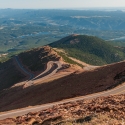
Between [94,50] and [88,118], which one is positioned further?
[94,50]

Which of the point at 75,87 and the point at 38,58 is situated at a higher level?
the point at 75,87

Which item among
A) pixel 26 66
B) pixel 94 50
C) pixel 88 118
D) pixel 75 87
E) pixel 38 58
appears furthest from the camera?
pixel 94 50

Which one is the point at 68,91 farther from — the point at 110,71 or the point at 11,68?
the point at 11,68

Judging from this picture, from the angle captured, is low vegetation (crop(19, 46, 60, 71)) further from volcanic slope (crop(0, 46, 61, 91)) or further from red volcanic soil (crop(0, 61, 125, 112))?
red volcanic soil (crop(0, 61, 125, 112))

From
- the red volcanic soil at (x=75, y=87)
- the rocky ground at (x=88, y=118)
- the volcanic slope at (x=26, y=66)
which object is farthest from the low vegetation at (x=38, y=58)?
the rocky ground at (x=88, y=118)

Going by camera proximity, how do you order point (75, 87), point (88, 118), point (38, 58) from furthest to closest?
point (38, 58)
point (75, 87)
point (88, 118)

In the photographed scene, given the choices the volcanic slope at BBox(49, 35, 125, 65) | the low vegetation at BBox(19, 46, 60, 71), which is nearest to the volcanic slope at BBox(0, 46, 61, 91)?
the low vegetation at BBox(19, 46, 60, 71)

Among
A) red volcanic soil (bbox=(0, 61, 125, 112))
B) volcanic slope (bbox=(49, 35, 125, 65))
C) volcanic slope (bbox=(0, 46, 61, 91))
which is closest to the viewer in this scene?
red volcanic soil (bbox=(0, 61, 125, 112))

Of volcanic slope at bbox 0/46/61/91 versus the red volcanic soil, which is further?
volcanic slope at bbox 0/46/61/91

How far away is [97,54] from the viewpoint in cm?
17888

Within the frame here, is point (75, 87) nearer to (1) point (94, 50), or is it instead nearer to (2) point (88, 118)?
(2) point (88, 118)

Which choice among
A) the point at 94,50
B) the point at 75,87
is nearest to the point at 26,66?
the point at 75,87

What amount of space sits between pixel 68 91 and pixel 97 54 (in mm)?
132455

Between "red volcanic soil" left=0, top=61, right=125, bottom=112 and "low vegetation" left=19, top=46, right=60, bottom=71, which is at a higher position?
"red volcanic soil" left=0, top=61, right=125, bottom=112
